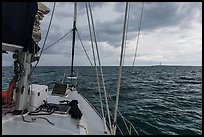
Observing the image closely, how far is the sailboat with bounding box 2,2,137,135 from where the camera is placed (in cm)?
330

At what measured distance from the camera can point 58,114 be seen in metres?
4.25

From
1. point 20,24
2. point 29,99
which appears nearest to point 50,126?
point 29,99

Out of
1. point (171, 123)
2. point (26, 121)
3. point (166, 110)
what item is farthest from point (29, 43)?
point (166, 110)

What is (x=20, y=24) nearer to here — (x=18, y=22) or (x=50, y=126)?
(x=18, y=22)

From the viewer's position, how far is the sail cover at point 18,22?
128 inches

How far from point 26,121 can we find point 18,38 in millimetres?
1550

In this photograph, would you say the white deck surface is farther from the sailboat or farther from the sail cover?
the sail cover

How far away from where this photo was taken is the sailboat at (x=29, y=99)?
10.8 ft

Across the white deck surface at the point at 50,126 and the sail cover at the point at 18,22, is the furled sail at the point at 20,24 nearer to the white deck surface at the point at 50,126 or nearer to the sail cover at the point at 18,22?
the sail cover at the point at 18,22

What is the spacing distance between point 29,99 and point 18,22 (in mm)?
1690

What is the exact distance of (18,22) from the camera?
3.44m

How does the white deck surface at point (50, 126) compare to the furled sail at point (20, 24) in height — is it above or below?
below

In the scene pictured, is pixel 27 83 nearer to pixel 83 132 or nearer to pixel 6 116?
pixel 6 116

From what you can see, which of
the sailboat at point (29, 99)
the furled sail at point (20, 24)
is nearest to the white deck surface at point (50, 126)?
the sailboat at point (29, 99)
